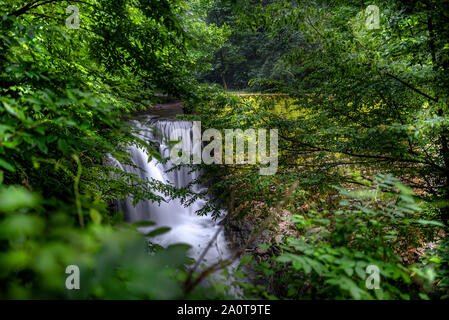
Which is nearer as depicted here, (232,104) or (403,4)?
(403,4)

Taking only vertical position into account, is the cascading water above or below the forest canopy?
below

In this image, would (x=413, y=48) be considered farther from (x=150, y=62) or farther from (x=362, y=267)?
(x=150, y=62)

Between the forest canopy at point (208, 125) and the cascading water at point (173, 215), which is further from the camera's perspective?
the cascading water at point (173, 215)

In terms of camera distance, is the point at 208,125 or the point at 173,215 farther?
the point at 173,215

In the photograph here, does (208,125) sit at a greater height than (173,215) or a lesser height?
greater

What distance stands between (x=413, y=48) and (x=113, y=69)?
3.59 m

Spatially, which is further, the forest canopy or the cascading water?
the cascading water

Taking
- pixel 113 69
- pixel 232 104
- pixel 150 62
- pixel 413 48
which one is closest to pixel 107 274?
pixel 150 62

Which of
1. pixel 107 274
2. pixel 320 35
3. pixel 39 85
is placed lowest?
pixel 107 274

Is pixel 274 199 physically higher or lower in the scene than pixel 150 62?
lower

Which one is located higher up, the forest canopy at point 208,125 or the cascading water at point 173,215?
the forest canopy at point 208,125

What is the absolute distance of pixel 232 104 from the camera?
354 cm
